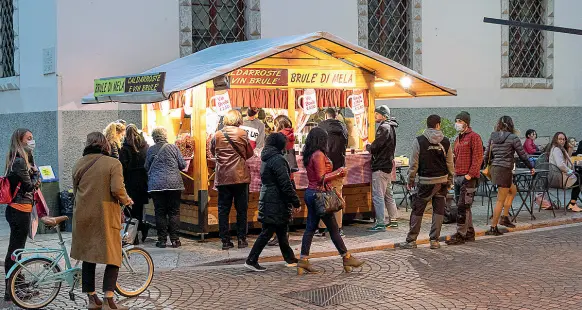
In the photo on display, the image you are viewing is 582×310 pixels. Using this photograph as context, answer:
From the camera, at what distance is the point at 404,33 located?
1702 cm

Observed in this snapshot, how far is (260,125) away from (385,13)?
19.2 ft

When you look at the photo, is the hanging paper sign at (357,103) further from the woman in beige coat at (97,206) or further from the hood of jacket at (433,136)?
the woman in beige coat at (97,206)

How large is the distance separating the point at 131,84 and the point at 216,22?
14.6ft

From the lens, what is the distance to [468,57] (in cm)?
1755

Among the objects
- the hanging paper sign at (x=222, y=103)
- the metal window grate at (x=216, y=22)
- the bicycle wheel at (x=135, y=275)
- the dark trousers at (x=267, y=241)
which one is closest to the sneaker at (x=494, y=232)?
the dark trousers at (x=267, y=241)

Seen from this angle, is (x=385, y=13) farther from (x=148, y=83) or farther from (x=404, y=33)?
(x=148, y=83)

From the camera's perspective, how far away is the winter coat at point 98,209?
6988mm

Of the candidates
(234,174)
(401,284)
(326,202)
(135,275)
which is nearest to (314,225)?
(326,202)

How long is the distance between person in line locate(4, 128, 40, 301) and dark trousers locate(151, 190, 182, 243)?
2933mm

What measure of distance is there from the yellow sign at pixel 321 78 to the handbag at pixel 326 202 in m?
3.48

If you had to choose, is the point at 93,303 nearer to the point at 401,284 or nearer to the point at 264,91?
the point at 401,284

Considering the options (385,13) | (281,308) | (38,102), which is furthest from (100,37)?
(281,308)

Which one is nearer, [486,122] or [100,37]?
[100,37]

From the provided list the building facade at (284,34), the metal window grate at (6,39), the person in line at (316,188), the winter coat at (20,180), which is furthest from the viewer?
the metal window grate at (6,39)
